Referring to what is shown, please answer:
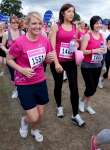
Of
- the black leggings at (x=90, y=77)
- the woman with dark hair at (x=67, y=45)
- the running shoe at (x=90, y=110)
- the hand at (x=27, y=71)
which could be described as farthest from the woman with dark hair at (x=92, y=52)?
the hand at (x=27, y=71)

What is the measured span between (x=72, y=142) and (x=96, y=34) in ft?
6.06

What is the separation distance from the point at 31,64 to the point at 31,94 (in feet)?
1.39

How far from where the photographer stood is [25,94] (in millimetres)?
4699

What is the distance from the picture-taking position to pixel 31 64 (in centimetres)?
459

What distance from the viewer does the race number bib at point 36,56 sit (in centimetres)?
455

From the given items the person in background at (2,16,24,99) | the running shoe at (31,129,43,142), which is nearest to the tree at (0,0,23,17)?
the person in background at (2,16,24,99)

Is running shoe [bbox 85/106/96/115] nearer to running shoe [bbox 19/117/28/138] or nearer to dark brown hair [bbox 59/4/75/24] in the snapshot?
running shoe [bbox 19/117/28/138]

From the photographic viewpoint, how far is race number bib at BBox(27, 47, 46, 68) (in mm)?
4547

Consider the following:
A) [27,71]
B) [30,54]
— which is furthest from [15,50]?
[27,71]

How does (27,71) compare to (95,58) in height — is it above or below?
above

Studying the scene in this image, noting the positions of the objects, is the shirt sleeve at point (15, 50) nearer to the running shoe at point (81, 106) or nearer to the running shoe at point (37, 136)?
the running shoe at point (37, 136)

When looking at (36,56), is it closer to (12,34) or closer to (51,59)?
(51,59)

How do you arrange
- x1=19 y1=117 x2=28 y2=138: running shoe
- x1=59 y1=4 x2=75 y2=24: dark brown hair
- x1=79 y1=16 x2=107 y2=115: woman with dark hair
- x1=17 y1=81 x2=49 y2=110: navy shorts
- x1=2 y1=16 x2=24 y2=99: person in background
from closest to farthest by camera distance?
x1=17 y1=81 x2=49 y2=110: navy shorts
x1=19 y1=117 x2=28 y2=138: running shoe
x1=59 y1=4 x2=75 y2=24: dark brown hair
x1=79 y1=16 x2=107 y2=115: woman with dark hair
x1=2 y1=16 x2=24 y2=99: person in background

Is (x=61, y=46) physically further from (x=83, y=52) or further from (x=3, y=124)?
(x=3, y=124)
